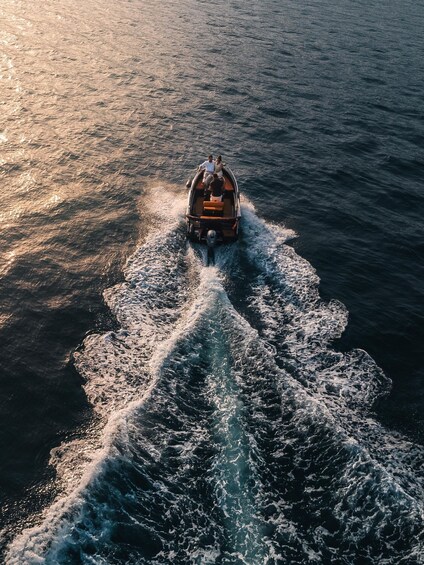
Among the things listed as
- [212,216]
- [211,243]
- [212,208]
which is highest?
[212,208]

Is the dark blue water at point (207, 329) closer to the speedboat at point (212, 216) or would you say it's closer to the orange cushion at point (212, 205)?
the speedboat at point (212, 216)

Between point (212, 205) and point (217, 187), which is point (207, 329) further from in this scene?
point (217, 187)

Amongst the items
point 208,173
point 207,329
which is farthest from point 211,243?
point 208,173

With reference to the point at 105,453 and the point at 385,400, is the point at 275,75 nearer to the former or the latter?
the point at 385,400

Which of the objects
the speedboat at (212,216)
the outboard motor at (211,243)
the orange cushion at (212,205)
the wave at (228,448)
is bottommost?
the wave at (228,448)

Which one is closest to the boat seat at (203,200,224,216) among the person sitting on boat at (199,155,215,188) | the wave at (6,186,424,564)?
A: the person sitting on boat at (199,155,215,188)

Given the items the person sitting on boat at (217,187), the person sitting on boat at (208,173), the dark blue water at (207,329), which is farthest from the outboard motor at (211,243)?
the person sitting on boat at (208,173)

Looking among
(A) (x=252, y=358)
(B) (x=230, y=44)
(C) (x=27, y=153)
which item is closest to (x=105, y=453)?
(A) (x=252, y=358)
